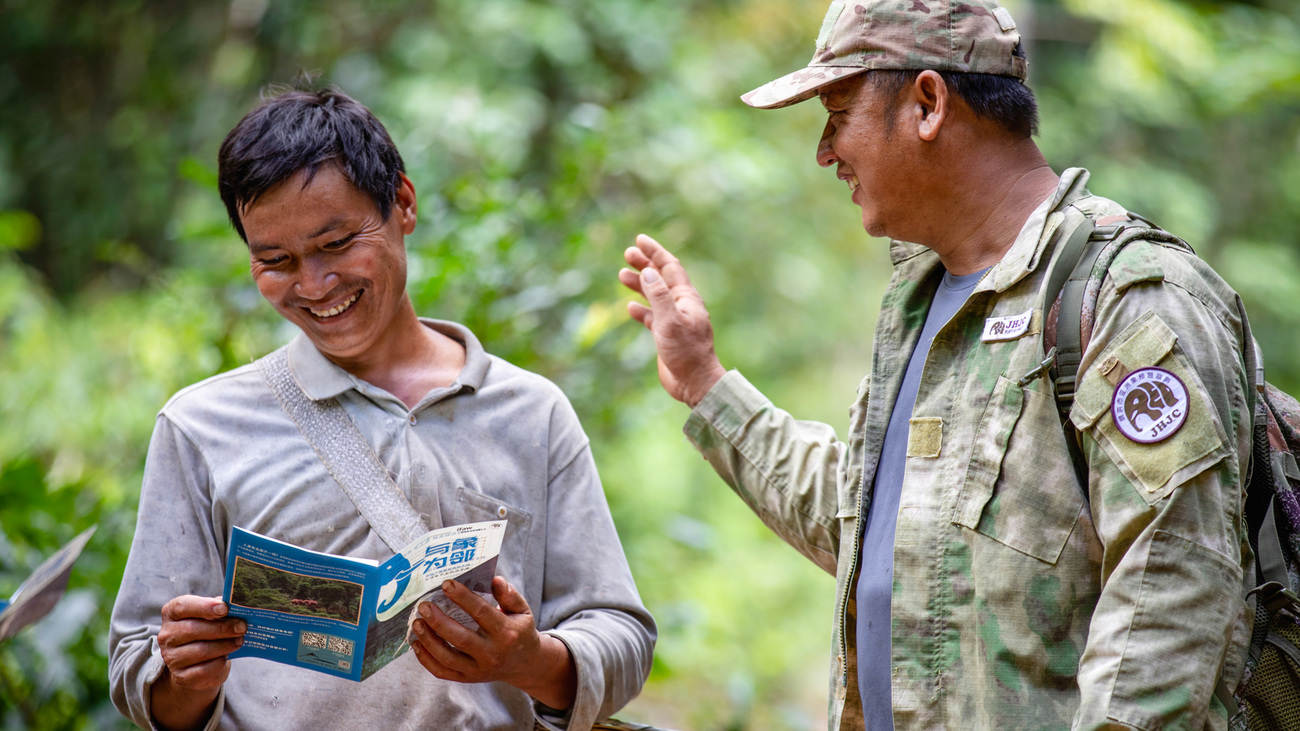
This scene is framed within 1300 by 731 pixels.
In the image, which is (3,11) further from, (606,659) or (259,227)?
(606,659)

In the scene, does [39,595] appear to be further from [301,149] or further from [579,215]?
[579,215]

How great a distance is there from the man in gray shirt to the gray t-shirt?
17.0 inches

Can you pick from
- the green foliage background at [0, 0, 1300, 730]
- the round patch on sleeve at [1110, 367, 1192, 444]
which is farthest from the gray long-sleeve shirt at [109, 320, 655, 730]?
the green foliage background at [0, 0, 1300, 730]

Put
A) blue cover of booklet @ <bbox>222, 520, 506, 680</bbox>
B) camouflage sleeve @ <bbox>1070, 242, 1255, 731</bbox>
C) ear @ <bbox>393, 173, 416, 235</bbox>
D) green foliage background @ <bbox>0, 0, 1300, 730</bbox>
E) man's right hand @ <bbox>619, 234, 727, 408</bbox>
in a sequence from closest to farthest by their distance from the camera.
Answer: camouflage sleeve @ <bbox>1070, 242, 1255, 731</bbox>
blue cover of booklet @ <bbox>222, 520, 506, 680</bbox>
ear @ <bbox>393, 173, 416, 235</bbox>
man's right hand @ <bbox>619, 234, 727, 408</bbox>
green foliage background @ <bbox>0, 0, 1300, 730</bbox>

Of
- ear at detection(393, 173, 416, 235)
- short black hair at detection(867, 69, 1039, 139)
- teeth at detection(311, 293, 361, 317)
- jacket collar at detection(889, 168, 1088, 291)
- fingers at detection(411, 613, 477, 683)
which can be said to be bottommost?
fingers at detection(411, 613, 477, 683)

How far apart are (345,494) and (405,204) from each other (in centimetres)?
61

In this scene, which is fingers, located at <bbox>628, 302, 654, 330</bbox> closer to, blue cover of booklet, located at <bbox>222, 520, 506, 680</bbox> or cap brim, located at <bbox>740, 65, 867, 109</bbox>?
cap brim, located at <bbox>740, 65, 867, 109</bbox>

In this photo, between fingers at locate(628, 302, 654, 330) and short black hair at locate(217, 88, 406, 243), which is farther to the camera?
fingers at locate(628, 302, 654, 330)

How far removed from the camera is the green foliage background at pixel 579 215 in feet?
12.8

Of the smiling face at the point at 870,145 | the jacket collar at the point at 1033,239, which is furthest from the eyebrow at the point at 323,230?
the jacket collar at the point at 1033,239

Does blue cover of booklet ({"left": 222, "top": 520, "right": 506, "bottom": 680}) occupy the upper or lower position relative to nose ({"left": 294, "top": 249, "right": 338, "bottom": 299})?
lower

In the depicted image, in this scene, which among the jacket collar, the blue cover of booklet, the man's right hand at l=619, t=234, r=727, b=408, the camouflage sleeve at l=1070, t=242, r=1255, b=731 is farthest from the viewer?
the man's right hand at l=619, t=234, r=727, b=408

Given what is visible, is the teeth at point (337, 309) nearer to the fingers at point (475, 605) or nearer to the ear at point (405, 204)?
the ear at point (405, 204)

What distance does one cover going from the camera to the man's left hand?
1715 millimetres
